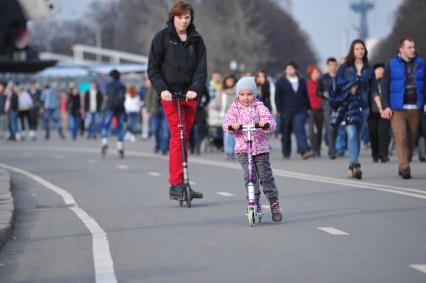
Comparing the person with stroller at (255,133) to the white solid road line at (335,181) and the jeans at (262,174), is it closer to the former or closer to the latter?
the jeans at (262,174)

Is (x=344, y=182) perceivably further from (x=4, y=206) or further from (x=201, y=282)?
(x=201, y=282)

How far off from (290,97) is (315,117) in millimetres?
1819

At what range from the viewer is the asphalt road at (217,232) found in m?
10.2

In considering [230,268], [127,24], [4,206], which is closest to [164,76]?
[4,206]

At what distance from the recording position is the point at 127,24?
621ft

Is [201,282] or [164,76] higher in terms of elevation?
[164,76]

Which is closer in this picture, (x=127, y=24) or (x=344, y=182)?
(x=344, y=182)

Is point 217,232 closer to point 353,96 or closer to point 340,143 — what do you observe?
point 353,96

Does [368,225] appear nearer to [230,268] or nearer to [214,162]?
[230,268]

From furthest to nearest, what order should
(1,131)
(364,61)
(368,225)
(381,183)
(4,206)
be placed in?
(1,131)
(364,61)
(381,183)
(4,206)
(368,225)

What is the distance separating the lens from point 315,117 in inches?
1200

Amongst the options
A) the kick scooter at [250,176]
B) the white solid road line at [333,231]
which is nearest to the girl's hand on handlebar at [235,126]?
the kick scooter at [250,176]

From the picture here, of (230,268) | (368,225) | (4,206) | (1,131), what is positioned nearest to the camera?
(230,268)

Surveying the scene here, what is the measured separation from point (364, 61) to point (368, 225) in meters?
7.78
